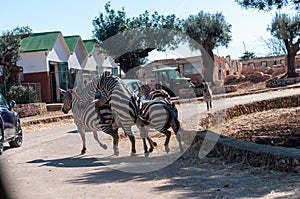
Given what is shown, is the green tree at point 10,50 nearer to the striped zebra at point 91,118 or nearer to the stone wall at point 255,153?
the striped zebra at point 91,118

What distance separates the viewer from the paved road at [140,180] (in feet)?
23.1

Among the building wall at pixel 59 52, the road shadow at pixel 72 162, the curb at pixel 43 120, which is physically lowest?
the road shadow at pixel 72 162

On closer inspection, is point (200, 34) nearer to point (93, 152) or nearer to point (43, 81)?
point (43, 81)

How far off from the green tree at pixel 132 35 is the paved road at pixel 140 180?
3108 cm

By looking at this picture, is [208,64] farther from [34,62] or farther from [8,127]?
[8,127]

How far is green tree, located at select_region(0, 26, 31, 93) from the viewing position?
31781 millimetres

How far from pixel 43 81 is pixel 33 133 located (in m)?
18.6

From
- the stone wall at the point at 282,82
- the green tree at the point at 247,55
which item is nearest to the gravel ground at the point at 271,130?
the stone wall at the point at 282,82

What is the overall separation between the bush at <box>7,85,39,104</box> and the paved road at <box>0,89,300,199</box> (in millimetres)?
20913

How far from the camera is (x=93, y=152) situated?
12.1 meters

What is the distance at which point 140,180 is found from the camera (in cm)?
826

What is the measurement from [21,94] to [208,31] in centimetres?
2165

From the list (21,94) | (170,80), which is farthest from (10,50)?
(170,80)

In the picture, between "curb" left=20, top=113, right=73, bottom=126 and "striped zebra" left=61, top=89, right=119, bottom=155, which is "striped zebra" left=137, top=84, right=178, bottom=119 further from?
"curb" left=20, top=113, right=73, bottom=126
